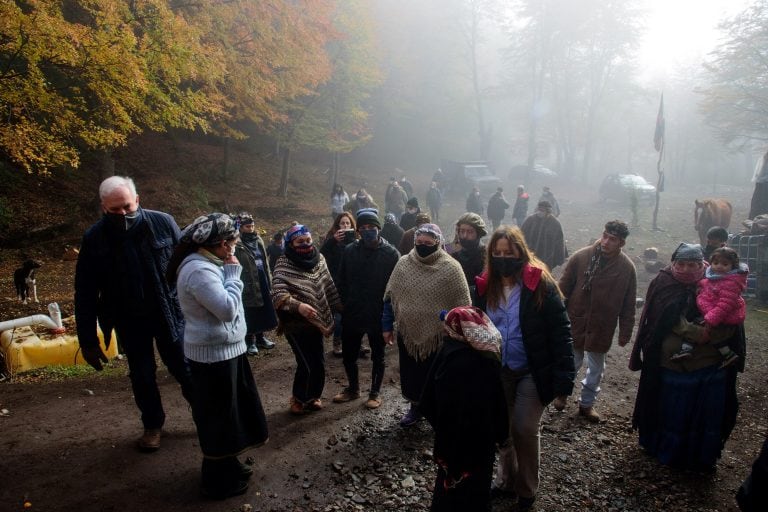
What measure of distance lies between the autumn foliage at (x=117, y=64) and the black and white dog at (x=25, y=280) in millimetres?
1760

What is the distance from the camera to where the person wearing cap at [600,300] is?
15.4 feet

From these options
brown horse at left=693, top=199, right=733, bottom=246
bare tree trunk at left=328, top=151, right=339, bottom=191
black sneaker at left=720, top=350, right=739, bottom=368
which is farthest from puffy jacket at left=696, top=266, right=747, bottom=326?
bare tree trunk at left=328, top=151, right=339, bottom=191

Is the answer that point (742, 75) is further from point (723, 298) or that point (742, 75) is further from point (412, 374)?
point (412, 374)

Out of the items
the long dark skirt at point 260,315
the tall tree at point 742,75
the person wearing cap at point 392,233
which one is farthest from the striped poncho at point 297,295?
the tall tree at point 742,75

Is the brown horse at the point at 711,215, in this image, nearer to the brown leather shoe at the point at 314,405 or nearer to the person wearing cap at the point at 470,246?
the person wearing cap at the point at 470,246

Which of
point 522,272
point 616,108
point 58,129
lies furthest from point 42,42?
point 616,108

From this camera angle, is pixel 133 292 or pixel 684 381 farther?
pixel 684 381

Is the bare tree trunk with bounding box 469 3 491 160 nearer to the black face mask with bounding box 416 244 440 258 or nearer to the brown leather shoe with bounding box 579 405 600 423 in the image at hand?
the brown leather shoe with bounding box 579 405 600 423

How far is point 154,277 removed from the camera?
12.1 ft

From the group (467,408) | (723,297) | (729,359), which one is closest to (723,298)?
(723,297)

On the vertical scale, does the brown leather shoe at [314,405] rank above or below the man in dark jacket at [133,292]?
below

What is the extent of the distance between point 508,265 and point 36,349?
6.44 meters

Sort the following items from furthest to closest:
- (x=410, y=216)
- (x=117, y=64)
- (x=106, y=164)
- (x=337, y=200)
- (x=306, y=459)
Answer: (x=337, y=200) → (x=106, y=164) → (x=410, y=216) → (x=117, y=64) → (x=306, y=459)

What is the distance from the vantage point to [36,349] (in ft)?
20.2
